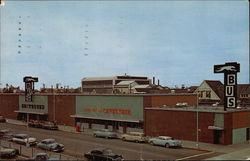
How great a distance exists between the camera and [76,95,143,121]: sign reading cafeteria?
49.5m

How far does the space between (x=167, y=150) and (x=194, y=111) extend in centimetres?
854

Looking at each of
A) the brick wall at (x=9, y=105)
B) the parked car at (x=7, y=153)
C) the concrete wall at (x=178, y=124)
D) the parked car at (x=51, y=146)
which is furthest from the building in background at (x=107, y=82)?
the parked car at (x=7, y=153)

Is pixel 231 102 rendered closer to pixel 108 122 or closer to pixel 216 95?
pixel 108 122

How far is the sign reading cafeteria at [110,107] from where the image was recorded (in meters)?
49.5

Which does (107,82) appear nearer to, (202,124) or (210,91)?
(210,91)

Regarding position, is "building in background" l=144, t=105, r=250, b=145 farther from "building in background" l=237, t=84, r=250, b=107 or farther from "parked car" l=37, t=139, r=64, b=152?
"building in background" l=237, t=84, r=250, b=107

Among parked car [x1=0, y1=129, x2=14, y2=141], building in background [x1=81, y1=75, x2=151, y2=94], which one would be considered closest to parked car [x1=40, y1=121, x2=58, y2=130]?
parked car [x1=0, y1=129, x2=14, y2=141]

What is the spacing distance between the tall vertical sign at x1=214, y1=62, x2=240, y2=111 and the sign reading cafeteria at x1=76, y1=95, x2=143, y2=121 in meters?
13.6

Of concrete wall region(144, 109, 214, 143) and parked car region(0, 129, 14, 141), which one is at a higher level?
concrete wall region(144, 109, 214, 143)

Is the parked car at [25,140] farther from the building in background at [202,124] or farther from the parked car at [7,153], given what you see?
the building in background at [202,124]

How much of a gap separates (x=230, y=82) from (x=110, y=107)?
2144 centimetres

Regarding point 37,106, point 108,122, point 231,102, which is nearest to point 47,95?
point 37,106

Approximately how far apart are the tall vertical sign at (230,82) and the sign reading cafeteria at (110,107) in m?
13.6

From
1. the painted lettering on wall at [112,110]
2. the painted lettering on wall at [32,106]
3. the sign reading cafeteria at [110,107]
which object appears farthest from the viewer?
the painted lettering on wall at [32,106]
